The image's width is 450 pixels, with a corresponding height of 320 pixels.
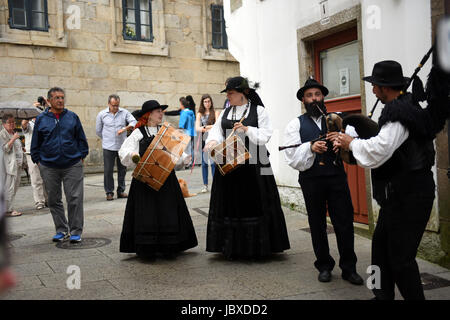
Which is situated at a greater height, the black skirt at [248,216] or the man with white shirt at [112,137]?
the man with white shirt at [112,137]

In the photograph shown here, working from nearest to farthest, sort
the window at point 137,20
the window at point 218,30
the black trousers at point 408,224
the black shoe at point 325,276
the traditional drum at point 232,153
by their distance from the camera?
1. the black trousers at point 408,224
2. the black shoe at point 325,276
3. the traditional drum at point 232,153
4. the window at point 137,20
5. the window at point 218,30

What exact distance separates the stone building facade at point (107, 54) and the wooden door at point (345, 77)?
8317mm

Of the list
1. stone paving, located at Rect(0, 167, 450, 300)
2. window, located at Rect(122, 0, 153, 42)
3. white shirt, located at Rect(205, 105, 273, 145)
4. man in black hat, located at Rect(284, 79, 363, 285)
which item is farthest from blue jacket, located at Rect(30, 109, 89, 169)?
window, located at Rect(122, 0, 153, 42)

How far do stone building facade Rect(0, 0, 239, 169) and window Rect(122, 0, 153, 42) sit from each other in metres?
0.03

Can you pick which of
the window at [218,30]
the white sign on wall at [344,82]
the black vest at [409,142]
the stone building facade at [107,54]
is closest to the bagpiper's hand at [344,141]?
the black vest at [409,142]

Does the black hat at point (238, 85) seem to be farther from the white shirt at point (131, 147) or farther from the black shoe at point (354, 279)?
the black shoe at point (354, 279)

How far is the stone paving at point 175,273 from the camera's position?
163 inches

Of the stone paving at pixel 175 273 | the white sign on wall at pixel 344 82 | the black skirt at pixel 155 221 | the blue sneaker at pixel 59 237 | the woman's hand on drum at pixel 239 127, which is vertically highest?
the white sign on wall at pixel 344 82

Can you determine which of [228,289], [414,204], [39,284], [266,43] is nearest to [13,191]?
[39,284]

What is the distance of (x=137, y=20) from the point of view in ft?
47.1

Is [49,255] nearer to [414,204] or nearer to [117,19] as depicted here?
[414,204]

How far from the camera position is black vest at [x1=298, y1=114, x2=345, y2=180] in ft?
14.4

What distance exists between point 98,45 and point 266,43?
727cm

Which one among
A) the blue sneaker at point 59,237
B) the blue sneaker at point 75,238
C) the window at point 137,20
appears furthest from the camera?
the window at point 137,20
